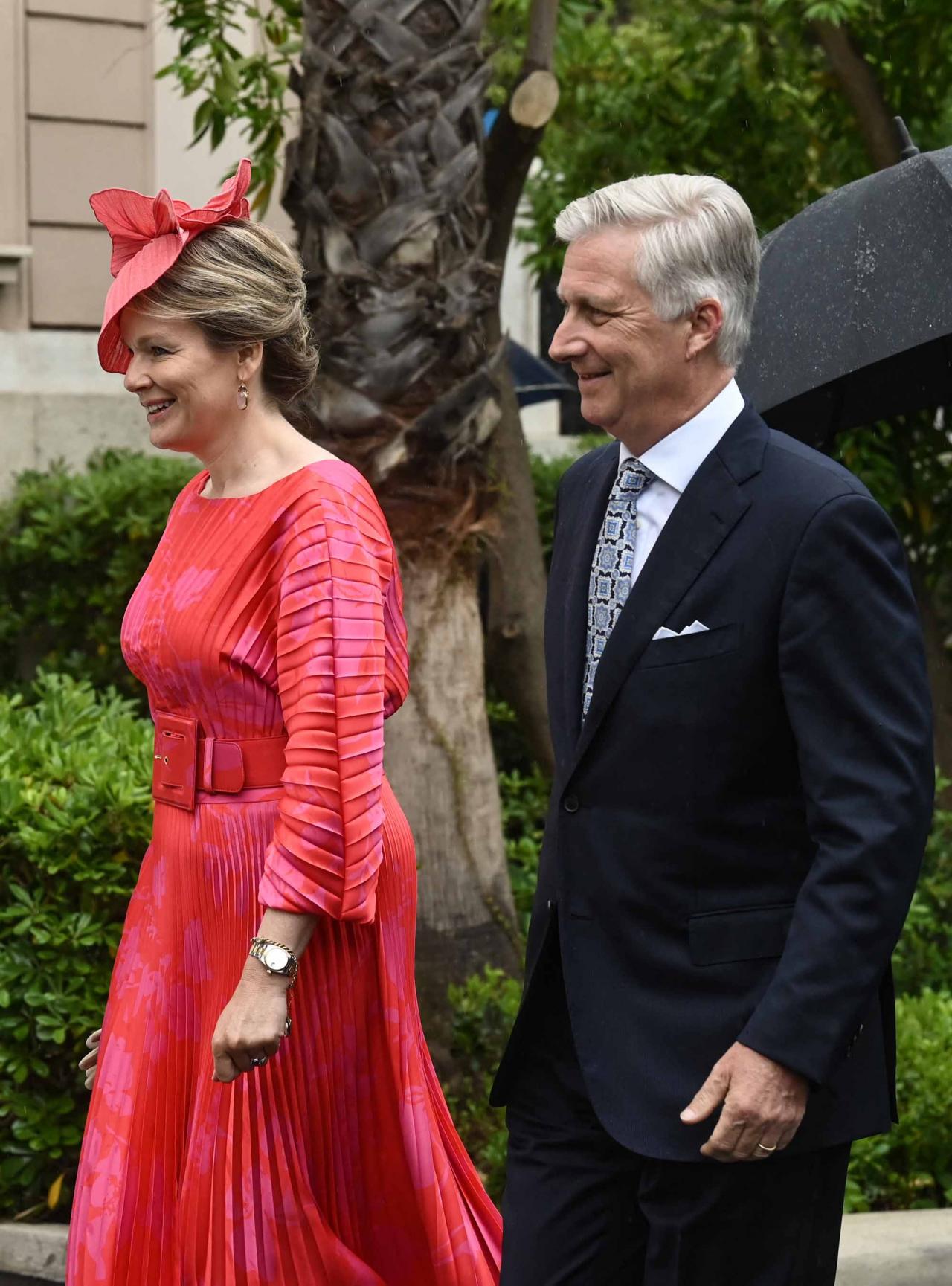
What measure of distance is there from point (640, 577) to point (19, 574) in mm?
6805

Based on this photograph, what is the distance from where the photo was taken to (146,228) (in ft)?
10.4

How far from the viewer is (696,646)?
2635 millimetres

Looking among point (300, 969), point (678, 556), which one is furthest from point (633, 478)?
point (300, 969)

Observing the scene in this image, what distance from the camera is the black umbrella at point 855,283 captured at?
14.1 ft

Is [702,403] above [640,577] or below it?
above

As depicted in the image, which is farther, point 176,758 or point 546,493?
point 546,493

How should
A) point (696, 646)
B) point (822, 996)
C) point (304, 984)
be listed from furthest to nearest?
point (304, 984), point (696, 646), point (822, 996)

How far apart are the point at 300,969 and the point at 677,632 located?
0.97m

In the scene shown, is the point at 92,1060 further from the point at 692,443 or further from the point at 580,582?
the point at 692,443

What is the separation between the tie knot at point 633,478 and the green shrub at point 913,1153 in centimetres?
269

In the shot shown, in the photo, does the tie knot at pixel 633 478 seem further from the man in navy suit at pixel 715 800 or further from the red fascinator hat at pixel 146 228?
the red fascinator hat at pixel 146 228

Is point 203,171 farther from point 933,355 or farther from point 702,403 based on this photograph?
point 702,403

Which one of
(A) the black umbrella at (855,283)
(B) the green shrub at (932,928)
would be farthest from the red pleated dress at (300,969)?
(B) the green shrub at (932,928)

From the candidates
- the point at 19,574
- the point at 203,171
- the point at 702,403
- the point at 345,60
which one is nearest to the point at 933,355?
the point at 345,60
